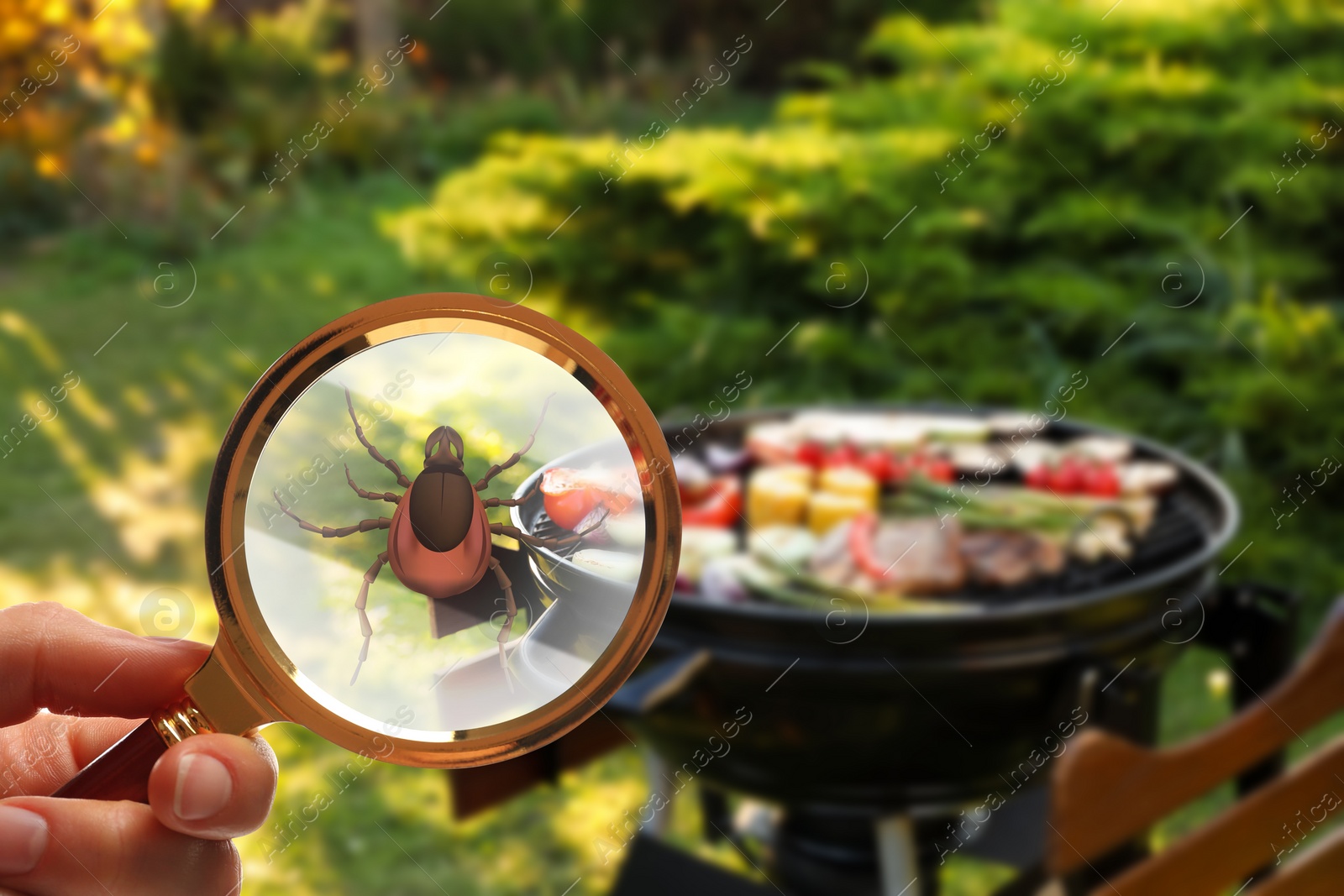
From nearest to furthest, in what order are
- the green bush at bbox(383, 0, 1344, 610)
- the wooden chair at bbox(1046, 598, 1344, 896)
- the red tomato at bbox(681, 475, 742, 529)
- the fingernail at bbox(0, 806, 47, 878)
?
1. the fingernail at bbox(0, 806, 47, 878)
2. the wooden chair at bbox(1046, 598, 1344, 896)
3. the red tomato at bbox(681, 475, 742, 529)
4. the green bush at bbox(383, 0, 1344, 610)

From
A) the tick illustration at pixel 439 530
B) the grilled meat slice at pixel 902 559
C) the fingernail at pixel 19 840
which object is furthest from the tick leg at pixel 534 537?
the grilled meat slice at pixel 902 559

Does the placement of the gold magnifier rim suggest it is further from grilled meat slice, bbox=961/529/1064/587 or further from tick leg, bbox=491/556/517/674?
grilled meat slice, bbox=961/529/1064/587

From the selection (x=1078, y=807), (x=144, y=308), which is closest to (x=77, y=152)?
(x=144, y=308)

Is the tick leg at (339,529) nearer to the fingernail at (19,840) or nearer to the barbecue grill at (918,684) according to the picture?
the fingernail at (19,840)

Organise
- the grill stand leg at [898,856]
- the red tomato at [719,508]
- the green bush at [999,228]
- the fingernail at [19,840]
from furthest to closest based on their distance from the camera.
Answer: the green bush at [999,228] < the red tomato at [719,508] < the grill stand leg at [898,856] < the fingernail at [19,840]

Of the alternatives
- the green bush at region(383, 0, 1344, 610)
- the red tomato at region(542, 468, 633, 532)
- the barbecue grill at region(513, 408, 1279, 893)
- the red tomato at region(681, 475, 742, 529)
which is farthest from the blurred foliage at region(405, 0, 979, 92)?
the red tomato at region(542, 468, 633, 532)

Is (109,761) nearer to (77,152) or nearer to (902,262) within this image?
(902,262)
